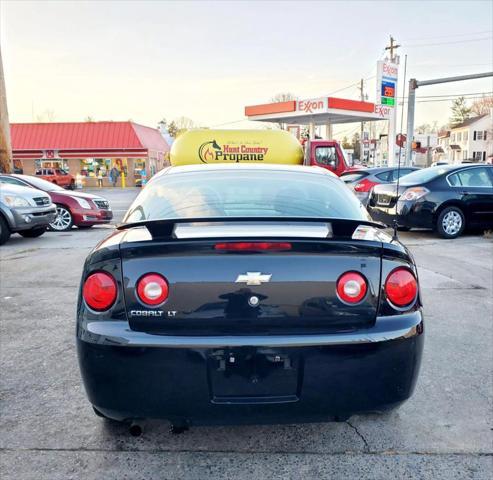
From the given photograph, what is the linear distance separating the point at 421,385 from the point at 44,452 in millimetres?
2415

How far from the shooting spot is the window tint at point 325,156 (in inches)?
595

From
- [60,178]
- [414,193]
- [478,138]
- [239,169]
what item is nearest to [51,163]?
[60,178]

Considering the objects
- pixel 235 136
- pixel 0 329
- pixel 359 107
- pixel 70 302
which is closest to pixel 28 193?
pixel 235 136

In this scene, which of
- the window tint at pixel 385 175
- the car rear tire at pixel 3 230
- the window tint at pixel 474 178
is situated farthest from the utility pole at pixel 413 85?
the car rear tire at pixel 3 230

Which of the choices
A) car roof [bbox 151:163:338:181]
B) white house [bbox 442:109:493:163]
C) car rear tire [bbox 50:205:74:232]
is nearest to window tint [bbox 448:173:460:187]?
car roof [bbox 151:163:338:181]

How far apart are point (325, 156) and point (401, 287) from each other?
13380mm

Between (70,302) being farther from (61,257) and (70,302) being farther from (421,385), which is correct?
(421,385)

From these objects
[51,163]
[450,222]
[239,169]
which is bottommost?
[450,222]

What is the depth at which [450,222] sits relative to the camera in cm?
941

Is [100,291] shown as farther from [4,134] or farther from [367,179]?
[4,134]

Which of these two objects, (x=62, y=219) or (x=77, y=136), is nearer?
(x=62, y=219)

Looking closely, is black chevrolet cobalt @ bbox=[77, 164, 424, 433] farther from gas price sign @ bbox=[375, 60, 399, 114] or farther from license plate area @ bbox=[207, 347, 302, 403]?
gas price sign @ bbox=[375, 60, 399, 114]

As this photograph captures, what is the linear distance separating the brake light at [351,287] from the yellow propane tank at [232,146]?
6.32m

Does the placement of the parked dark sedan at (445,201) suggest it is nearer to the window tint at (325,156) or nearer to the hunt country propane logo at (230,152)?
the hunt country propane logo at (230,152)
